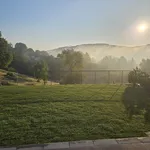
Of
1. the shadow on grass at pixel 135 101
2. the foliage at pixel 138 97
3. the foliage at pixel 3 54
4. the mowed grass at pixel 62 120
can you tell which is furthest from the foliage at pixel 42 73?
the mowed grass at pixel 62 120

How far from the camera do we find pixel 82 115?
6.13 meters

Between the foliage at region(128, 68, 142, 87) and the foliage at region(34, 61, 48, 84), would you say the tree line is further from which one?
the foliage at region(128, 68, 142, 87)

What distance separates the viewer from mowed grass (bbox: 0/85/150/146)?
4.72 m

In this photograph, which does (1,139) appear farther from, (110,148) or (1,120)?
(110,148)

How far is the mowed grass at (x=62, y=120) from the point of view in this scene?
4719mm

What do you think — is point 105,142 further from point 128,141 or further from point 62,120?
point 62,120


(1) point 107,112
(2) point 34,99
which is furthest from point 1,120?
(1) point 107,112

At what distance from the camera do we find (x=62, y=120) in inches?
225

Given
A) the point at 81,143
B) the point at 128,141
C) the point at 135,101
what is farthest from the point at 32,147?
the point at 135,101

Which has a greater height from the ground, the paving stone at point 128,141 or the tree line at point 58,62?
the tree line at point 58,62

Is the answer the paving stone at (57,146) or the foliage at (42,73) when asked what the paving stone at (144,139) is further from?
the foliage at (42,73)

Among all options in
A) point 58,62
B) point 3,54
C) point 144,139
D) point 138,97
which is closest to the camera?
point 144,139

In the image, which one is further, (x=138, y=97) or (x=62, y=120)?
(x=138, y=97)

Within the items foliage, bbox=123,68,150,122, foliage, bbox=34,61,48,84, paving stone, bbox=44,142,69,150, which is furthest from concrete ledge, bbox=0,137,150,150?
foliage, bbox=34,61,48,84
